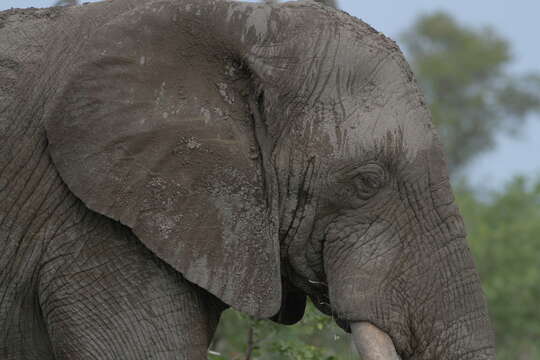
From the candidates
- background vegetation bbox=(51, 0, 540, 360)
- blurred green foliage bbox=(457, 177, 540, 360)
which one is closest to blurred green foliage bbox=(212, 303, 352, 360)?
background vegetation bbox=(51, 0, 540, 360)

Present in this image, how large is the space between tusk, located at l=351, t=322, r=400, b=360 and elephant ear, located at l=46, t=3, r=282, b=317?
0.98ft

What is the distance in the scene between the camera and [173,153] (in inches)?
168

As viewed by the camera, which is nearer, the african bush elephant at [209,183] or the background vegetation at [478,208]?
the african bush elephant at [209,183]

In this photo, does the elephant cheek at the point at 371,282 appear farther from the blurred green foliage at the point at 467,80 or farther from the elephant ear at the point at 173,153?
the blurred green foliage at the point at 467,80

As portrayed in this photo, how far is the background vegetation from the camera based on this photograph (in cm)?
601

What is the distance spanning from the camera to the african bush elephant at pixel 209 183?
4.22 meters

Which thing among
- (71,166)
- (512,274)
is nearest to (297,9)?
(71,166)

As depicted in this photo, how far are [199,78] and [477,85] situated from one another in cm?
3235

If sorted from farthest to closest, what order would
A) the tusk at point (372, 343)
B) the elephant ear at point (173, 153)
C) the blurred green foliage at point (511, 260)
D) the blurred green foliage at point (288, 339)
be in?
the blurred green foliage at point (511, 260) → the blurred green foliage at point (288, 339) → the tusk at point (372, 343) → the elephant ear at point (173, 153)

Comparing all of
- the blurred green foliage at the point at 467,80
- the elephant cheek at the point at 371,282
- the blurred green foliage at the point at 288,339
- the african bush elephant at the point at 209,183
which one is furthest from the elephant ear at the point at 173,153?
the blurred green foliage at the point at 467,80

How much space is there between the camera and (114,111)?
165 inches

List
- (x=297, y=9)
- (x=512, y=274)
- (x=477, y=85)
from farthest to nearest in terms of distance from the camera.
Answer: (x=477, y=85) < (x=512, y=274) < (x=297, y=9)

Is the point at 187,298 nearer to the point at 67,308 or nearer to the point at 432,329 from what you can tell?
the point at 67,308

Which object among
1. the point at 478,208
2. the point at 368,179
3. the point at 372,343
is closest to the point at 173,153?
the point at 368,179
